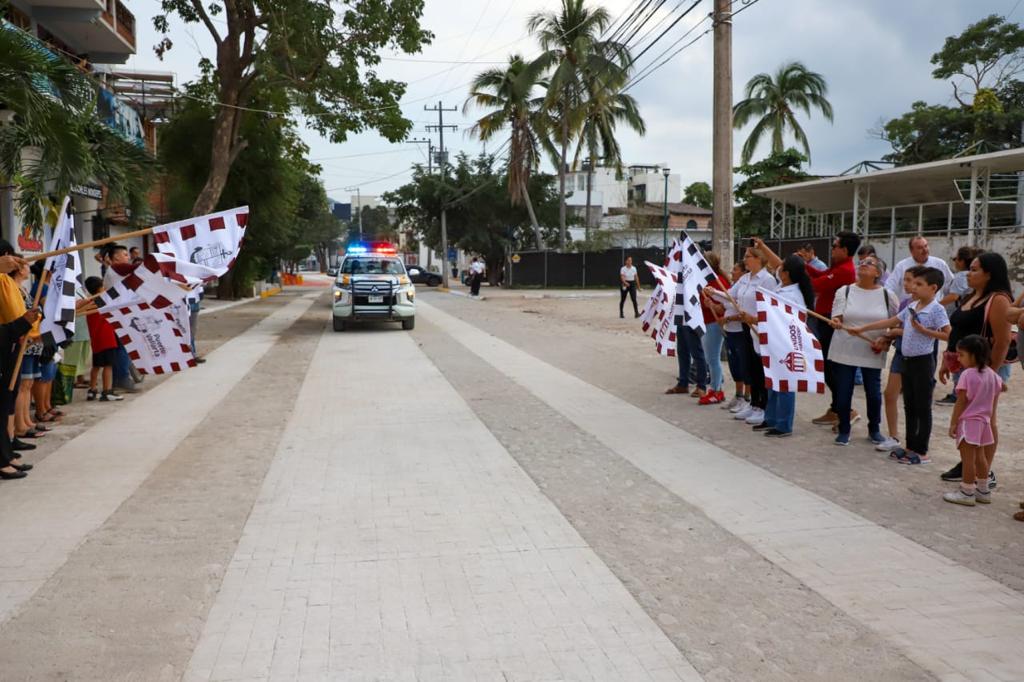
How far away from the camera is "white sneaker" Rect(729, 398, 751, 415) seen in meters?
9.28

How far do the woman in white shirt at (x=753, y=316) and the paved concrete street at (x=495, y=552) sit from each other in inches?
14.8

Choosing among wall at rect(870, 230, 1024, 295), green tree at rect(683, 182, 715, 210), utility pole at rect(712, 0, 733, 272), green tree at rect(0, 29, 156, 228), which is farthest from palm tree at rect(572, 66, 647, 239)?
green tree at rect(683, 182, 715, 210)

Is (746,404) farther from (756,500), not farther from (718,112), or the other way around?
(718,112)

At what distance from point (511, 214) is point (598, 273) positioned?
9.77 meters

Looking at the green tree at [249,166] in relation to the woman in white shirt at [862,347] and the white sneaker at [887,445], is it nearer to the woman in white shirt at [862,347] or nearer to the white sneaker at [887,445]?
the woman in white shirt at [862,347]

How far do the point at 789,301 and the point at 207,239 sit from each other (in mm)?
5662

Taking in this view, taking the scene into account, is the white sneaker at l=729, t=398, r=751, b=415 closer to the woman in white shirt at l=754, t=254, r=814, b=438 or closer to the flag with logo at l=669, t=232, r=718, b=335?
the woman in white shirt at l=754, t=254, r=814, b=438

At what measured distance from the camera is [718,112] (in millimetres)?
14141

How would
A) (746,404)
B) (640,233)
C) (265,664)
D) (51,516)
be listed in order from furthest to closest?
(640,233) → (746,404) → (51,516) → (265,664)

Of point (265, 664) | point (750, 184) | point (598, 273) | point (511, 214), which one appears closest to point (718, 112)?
point (265, 664)

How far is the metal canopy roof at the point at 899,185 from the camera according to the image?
2244 centimetres

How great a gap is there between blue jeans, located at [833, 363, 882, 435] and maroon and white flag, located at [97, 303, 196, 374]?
6121 mm

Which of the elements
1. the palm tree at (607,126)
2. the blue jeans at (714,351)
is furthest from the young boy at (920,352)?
the palm tree at (607,126)

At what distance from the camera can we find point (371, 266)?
20844 mm
